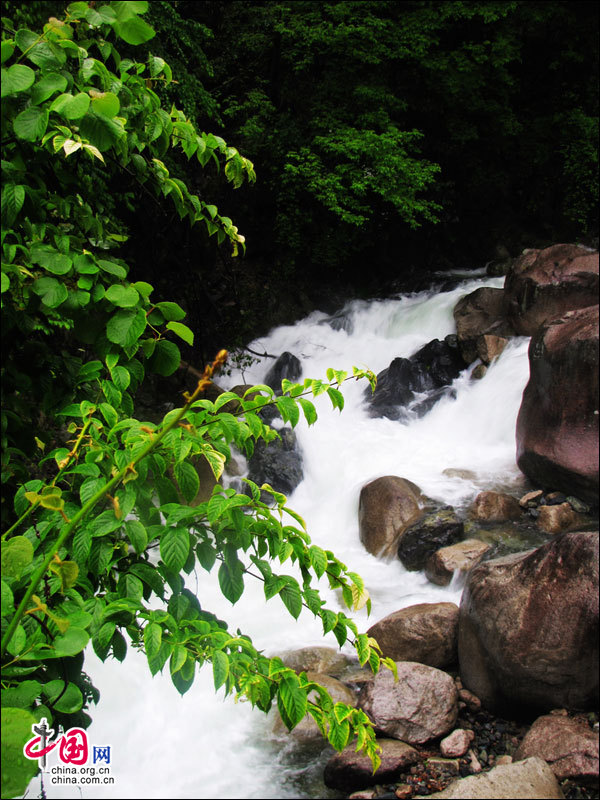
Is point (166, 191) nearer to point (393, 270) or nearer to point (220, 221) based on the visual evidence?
point (220, 221)

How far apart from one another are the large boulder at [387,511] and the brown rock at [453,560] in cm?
54

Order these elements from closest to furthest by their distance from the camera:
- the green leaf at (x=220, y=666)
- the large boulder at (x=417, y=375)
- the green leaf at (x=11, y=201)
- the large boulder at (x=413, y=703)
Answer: the green leaf at (x=220, y=666)
the green leaf at (x=11, y=201)
the large boulder at (x=413, y=703)
the large boulder at (x=417, y=375)

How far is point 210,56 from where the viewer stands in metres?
9.73

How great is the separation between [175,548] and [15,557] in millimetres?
274

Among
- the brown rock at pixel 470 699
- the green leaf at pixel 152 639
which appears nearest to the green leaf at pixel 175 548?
the green leaf at pixel 152 639

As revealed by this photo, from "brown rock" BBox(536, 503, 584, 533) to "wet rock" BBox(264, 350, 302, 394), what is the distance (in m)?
5.70

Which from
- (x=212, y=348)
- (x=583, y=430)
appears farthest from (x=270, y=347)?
(x=583, y=430)

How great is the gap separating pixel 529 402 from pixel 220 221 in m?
3.35

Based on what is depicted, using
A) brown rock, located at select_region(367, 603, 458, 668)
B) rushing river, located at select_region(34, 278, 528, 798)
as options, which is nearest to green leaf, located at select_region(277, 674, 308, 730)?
rushing river, located at select_region(34, 278, 528, 798)

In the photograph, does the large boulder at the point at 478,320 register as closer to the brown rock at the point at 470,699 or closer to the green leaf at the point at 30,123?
the brown rock at the point at 470,699

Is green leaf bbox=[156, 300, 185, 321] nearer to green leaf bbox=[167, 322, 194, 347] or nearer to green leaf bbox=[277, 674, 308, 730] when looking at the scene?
green leaf bbox=[167, 322, 194, 347]

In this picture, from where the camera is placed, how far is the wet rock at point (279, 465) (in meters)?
6.79

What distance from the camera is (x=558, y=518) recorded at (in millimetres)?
3936

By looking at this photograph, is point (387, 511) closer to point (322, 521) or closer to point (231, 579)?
point (322, 521)
